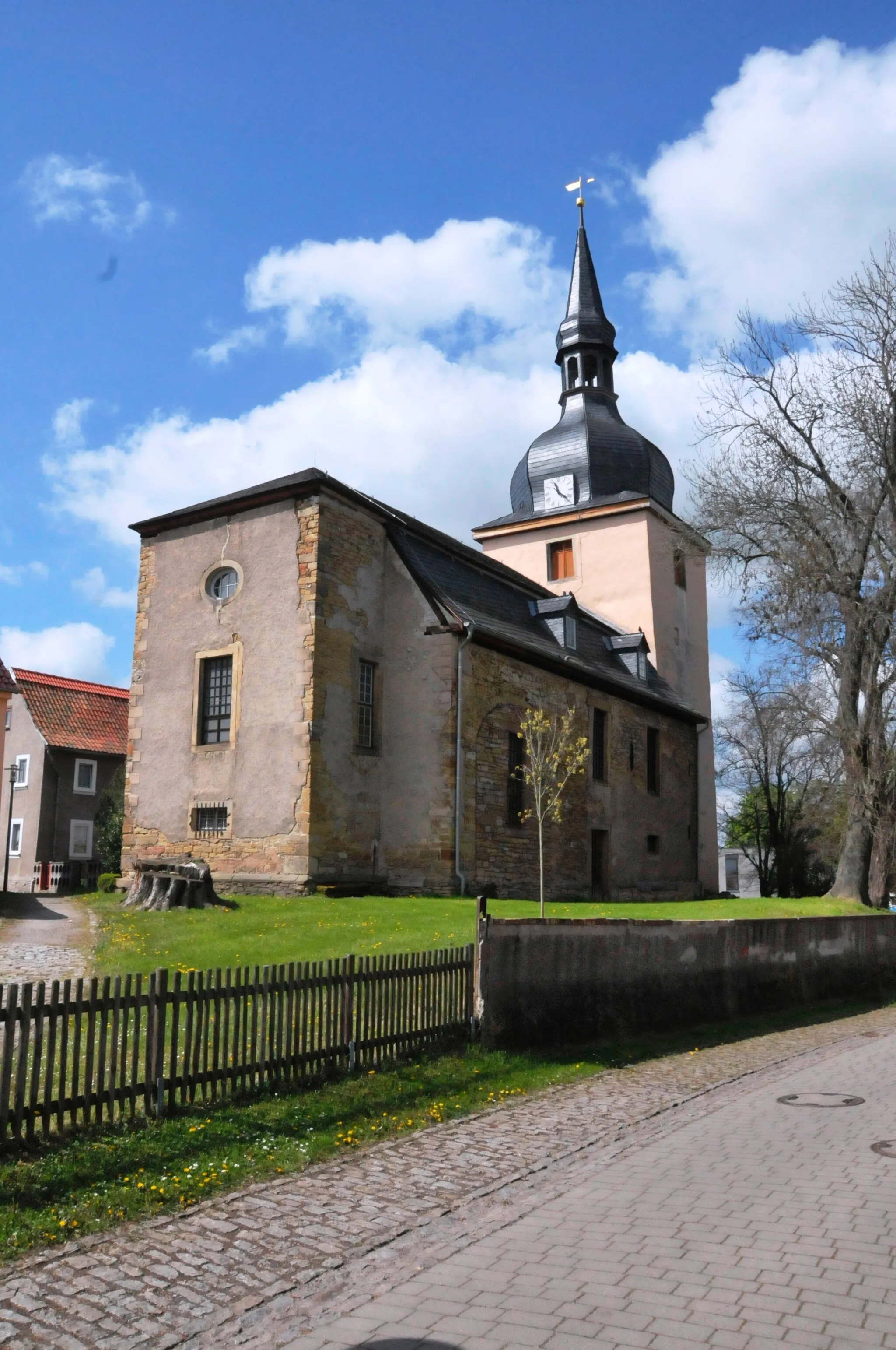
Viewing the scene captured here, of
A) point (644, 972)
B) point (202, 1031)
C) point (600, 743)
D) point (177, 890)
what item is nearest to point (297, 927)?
point (177, 890)

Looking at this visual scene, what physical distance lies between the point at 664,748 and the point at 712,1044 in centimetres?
2178

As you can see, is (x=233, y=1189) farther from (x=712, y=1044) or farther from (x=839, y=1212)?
(x=712, y=1044)

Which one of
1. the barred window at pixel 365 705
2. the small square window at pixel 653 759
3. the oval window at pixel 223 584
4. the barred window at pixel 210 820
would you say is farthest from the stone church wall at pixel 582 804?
the oval window at pixel 223 584

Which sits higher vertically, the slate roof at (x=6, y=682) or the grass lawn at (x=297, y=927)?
the slate roof at (x=6, y=682)

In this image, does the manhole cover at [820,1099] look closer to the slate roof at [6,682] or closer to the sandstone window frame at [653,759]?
the slate roof at [6,682]

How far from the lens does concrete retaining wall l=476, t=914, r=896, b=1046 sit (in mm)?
11055

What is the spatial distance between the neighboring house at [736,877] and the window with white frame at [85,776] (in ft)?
159

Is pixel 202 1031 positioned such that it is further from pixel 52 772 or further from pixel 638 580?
pixel 52 772

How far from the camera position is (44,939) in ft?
53.4

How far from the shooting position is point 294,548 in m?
23.5

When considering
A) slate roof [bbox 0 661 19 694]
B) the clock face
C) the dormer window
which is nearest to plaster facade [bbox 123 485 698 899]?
slate roof [bbox 0 661 19 694]

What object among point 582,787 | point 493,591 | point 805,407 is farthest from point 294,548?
point 805,407

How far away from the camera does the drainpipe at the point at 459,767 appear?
74.9 feet

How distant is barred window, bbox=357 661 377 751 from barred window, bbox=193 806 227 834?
3.21 m
